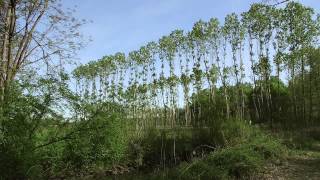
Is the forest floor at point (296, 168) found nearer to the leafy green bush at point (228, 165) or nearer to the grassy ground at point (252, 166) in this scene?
the grassy ground at point (252, 166)

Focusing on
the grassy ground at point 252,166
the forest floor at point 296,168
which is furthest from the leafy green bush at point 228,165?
the forest floor at point 296,168

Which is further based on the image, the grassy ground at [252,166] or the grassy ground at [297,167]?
the grassy ground at [297,167]

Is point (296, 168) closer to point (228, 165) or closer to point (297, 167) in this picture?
point (297, 167)

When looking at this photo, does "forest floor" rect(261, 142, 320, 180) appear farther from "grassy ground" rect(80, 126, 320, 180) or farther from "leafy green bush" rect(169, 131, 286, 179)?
"leafy green bush" rect(169, 131, 286, 179)

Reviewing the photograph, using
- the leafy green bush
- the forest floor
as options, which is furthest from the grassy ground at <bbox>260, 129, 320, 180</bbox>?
the leafy green bush

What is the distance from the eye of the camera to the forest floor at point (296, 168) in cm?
1202

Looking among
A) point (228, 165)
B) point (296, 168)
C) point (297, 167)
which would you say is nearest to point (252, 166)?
point (228, 165)

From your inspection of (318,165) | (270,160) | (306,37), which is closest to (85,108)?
(270,160)

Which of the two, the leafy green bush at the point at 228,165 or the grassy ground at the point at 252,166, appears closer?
the leafy green bush at the point at 228,165

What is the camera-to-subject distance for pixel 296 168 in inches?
513

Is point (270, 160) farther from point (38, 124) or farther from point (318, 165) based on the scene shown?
point (38, 124)

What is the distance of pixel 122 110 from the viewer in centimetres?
1560

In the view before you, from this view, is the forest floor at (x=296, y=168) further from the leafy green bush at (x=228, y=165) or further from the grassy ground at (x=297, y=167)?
the leafy green bush at (x=228, y=165)

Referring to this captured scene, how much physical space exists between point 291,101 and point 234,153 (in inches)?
1176
